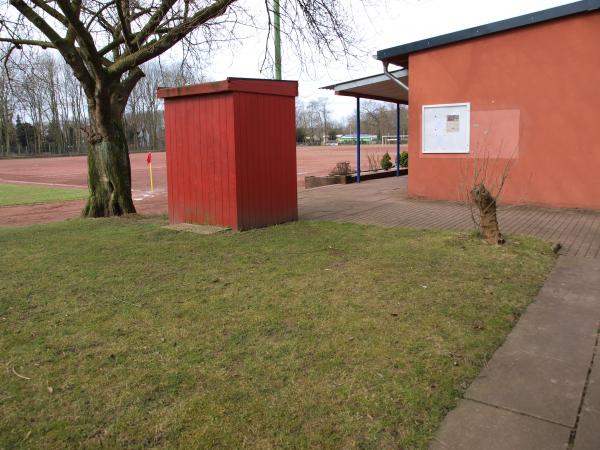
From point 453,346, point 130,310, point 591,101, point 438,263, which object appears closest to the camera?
point 453,346

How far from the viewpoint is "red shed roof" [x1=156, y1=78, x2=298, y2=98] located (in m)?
8.02

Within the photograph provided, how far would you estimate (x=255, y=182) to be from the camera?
8.55 meters

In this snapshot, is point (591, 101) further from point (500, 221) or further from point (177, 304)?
point (177, 304)

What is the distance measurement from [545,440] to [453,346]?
112 centimetres

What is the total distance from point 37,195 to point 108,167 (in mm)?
11418

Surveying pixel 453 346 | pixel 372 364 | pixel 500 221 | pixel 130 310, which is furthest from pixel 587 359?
pixel 500 221

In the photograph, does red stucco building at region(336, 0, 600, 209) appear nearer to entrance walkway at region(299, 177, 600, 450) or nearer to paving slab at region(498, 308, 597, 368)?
entrance walkway at region(299, 177, 600, 450)

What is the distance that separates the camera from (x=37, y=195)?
2003 centimetres

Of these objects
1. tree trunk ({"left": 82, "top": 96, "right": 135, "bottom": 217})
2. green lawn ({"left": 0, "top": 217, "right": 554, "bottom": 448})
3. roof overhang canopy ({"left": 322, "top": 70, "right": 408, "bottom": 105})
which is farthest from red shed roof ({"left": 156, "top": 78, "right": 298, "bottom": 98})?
roof overhang canopy ({"left": 322, "top": 70, "right": 408, "bottom": 105})

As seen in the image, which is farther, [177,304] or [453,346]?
[177,304]

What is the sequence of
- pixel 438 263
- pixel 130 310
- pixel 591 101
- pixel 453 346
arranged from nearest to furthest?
1. pixel 453 346
2. pixel 130 310
3. pixel 438 263
4. pixel 591 101

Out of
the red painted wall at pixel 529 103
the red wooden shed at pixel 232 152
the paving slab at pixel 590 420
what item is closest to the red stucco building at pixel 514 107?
the red painted wall at pixel 529 103

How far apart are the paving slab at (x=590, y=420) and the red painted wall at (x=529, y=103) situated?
24.1 feet

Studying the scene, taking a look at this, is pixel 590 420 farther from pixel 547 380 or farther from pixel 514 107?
pixel 514 107
